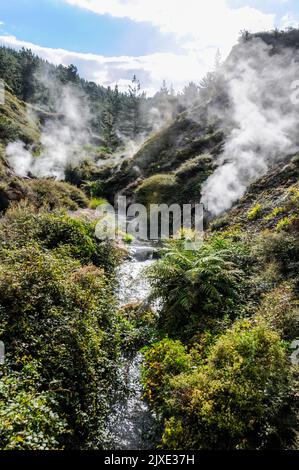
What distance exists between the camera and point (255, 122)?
21141 millimetres

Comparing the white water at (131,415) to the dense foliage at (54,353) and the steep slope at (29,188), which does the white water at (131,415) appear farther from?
the steep slope at (29,188)

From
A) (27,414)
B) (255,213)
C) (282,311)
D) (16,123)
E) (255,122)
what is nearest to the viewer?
(27,414)

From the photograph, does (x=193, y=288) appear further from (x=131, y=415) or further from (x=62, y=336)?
(x=62, y=336)

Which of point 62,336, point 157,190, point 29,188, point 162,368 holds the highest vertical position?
point 157,190

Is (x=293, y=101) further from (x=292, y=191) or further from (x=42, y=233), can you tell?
(x=42, y=233)

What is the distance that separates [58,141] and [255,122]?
26416mm

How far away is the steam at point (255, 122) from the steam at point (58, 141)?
10.6m

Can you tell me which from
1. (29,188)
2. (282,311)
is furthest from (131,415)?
(29,188)

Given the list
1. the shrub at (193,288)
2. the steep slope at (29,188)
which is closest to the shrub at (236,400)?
the shrub at (193,288)

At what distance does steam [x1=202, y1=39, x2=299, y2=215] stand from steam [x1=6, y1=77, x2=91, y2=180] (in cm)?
1055

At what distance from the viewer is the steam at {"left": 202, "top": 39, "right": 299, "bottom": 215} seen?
55.0 feet

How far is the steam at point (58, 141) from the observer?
22.4m

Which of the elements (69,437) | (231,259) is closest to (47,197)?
(231,259)

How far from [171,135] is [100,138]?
26822mm
